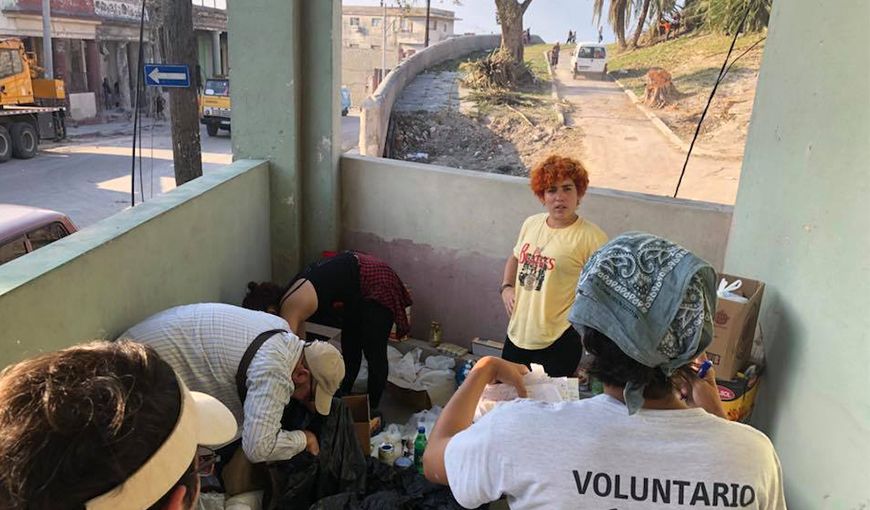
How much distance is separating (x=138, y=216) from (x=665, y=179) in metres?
8.24

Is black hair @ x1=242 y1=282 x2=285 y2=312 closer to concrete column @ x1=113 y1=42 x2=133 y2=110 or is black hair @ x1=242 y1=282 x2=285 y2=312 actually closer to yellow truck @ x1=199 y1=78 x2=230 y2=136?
yellow truck @ x1=199 y1=78 x2=230 y2=136

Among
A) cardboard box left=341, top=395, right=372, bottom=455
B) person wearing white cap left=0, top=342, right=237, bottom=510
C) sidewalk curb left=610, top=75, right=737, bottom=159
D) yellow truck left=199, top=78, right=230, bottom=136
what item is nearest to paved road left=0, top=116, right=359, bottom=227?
yellow truck left=199, top=78, right=230, bottom=136

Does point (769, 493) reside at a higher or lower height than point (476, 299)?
higher

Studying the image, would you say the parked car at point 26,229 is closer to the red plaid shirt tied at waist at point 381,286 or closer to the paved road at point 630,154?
the red plaid shirt tied at waist at point 381,286

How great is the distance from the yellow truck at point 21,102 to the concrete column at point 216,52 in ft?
35.9

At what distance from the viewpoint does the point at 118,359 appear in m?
0.94

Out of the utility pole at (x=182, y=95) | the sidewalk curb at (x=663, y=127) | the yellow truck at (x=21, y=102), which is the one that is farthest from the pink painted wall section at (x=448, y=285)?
the yellow truck at (x=21, y=102)

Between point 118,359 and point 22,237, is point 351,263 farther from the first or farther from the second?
point 118,359

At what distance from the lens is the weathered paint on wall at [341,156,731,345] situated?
406 centimetres

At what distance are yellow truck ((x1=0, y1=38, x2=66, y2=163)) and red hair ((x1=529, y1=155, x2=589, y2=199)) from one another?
14562 millimetres

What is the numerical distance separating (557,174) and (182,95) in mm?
4036

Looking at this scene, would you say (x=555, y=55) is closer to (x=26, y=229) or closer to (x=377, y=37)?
(x=26, y=229)

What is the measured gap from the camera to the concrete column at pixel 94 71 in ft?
71.5

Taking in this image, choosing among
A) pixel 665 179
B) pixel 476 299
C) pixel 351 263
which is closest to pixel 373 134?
pixel 665 179
